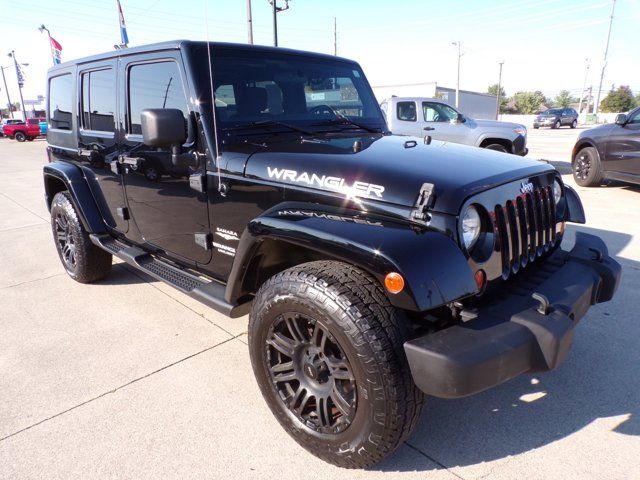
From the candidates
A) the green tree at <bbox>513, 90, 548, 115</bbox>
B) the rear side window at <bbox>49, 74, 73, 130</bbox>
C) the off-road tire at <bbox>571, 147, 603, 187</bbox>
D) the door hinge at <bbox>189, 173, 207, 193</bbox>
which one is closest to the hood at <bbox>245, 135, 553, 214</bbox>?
the door hinge at <bbox>189, 173, 207, 193</bbox>

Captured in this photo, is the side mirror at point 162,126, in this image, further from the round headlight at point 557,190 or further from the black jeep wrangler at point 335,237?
the round headlight at point 557,190

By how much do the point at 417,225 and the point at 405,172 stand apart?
0.99ft

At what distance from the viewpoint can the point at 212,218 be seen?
9.11ft

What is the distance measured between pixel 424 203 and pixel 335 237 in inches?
15.8

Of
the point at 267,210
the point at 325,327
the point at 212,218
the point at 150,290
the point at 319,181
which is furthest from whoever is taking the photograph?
the point at 150,290

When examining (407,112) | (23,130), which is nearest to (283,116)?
(407,112)

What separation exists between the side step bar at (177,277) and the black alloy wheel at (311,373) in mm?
438

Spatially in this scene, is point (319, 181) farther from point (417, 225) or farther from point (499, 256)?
point (499, 256)

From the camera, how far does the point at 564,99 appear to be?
77688mm

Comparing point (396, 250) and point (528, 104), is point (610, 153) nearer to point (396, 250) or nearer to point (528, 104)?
point (396, 250)

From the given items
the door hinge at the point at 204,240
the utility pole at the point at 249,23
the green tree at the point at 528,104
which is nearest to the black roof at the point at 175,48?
the door hinge at the point at 204,240

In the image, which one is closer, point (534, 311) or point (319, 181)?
point (534, 311)

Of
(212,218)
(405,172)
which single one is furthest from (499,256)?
(212,218)

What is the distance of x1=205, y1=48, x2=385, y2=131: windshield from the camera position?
109 inches
